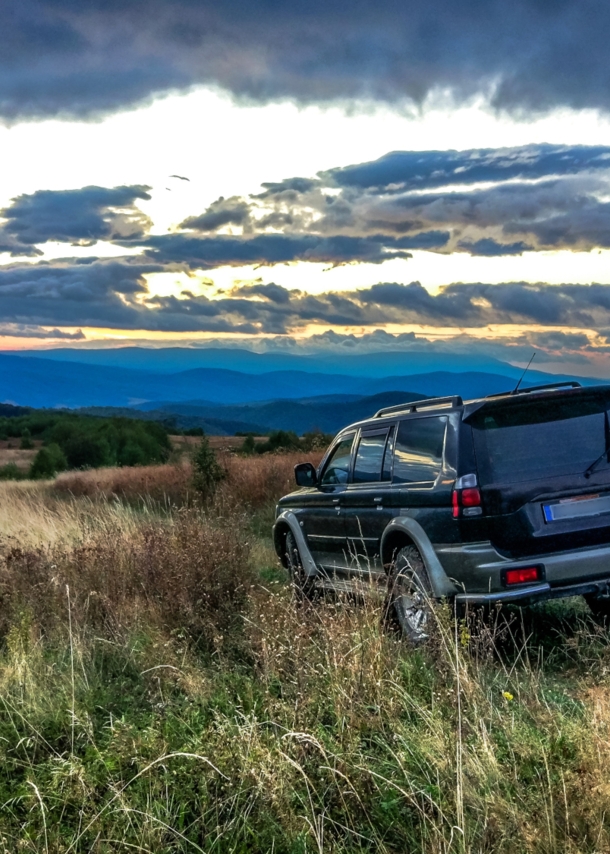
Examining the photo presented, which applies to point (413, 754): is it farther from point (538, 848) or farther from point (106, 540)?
point (106, 540)

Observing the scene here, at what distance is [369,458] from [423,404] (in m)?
1.02

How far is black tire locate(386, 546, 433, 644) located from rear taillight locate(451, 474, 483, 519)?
0.57m

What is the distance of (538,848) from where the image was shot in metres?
3.63

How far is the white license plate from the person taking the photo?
6.95 meters

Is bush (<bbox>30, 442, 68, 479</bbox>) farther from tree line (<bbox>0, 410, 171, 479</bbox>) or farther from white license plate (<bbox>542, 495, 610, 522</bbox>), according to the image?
white license plate (<bbox>542, 495, 610, 522</bbox>)

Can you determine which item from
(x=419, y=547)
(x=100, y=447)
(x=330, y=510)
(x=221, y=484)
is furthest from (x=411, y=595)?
(x=100, y=447)

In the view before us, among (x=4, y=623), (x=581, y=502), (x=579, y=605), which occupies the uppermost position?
(x=581, y=502)

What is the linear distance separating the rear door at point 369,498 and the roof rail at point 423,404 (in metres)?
0.19

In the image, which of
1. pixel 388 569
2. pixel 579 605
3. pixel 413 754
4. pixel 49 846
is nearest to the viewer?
pixel 49 846

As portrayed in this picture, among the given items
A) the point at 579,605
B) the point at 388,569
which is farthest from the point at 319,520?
the point at 579,605

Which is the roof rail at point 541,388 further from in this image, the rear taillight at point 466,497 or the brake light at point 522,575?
the brake light at point 522,575

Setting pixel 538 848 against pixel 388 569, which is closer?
pixel 538 848

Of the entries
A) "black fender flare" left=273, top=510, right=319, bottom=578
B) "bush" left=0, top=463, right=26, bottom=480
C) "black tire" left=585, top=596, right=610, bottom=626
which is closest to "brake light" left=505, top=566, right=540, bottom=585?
"black tire" left=585, top=596, right=610, bottom=626

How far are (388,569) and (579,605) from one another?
2.79m
